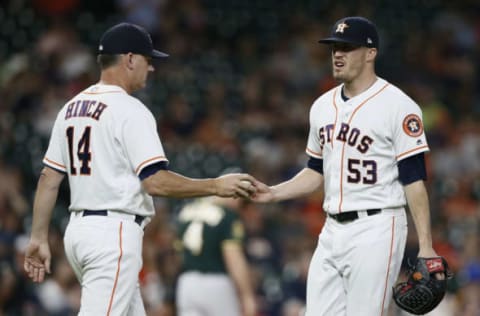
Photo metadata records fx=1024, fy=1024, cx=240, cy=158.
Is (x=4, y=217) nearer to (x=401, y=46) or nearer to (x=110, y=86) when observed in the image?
(x=110, y=86)

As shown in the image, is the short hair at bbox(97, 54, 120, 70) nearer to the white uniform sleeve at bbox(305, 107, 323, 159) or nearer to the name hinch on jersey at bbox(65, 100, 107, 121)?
the name hinch on jersey at bbox(65, 100, 107, 121)

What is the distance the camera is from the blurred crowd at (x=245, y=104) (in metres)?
9.85

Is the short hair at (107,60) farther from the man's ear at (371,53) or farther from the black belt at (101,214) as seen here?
the man's ear at (371,53)

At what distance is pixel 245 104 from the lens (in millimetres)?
12758

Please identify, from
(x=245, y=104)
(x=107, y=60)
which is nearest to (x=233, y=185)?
(x=107, y=60)

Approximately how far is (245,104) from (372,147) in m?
7.24

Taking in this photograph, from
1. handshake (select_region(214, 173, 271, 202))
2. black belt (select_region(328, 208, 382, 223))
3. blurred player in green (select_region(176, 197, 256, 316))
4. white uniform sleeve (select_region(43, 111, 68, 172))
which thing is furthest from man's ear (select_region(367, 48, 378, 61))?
blurred player in green (select_region(176, 197, 256, 316))

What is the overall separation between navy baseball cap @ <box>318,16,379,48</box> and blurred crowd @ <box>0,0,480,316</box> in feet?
10.7

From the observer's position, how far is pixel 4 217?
973 cm

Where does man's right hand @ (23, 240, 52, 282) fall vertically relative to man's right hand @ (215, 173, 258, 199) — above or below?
below

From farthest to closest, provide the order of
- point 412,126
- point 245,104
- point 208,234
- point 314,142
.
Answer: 1. point 245,104
2. point 208,234
3. point 314,142
4. point 412,126

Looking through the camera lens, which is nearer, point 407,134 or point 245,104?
point 407,134

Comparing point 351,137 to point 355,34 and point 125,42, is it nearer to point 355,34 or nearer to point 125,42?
point 355,34

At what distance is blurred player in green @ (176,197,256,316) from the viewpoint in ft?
28.0
